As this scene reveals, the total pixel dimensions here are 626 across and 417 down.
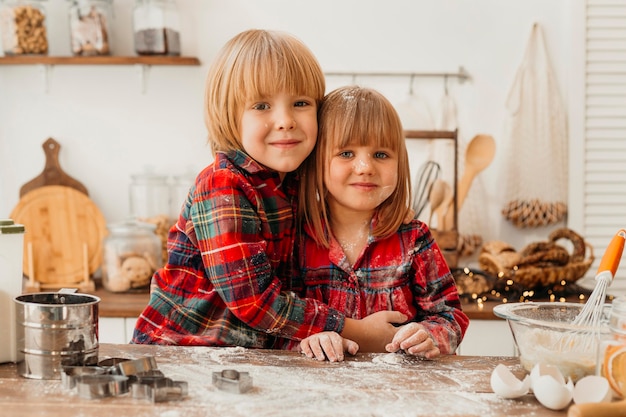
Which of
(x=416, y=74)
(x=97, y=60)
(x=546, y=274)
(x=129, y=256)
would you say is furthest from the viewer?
(x=416, y=74)

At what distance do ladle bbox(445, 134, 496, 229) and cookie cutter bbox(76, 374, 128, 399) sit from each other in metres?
1.72

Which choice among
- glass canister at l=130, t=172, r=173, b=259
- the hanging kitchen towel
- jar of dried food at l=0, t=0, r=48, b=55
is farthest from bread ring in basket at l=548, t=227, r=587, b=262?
jar of dried food at l=0, t=0, r=48, b=55

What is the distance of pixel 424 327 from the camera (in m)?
1.35

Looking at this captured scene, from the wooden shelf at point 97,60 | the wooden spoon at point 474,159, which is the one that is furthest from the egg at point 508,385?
the wooden shelf at point 97,60

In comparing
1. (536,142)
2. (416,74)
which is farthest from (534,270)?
(416,74)

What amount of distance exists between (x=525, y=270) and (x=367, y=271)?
3.22ft

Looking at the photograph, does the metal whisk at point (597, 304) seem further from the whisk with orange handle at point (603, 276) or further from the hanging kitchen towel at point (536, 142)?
the hanging kitchen towel at point (536, 142)

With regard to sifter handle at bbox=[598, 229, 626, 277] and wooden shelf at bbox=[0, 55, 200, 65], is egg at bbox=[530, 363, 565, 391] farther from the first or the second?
wooden shelf at bbox=[0, 55, 200, 65]

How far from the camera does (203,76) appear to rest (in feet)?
8.82

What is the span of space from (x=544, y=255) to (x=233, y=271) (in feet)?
4.35

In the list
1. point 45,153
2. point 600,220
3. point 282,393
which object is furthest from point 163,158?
point 282,393

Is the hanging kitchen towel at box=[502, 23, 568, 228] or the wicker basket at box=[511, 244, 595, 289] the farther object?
the hanging kitchen towel at box=[502, 23, 568, 228]

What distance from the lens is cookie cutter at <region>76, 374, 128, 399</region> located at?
103 cm

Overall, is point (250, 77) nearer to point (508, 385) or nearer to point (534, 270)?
point (508, 385)
